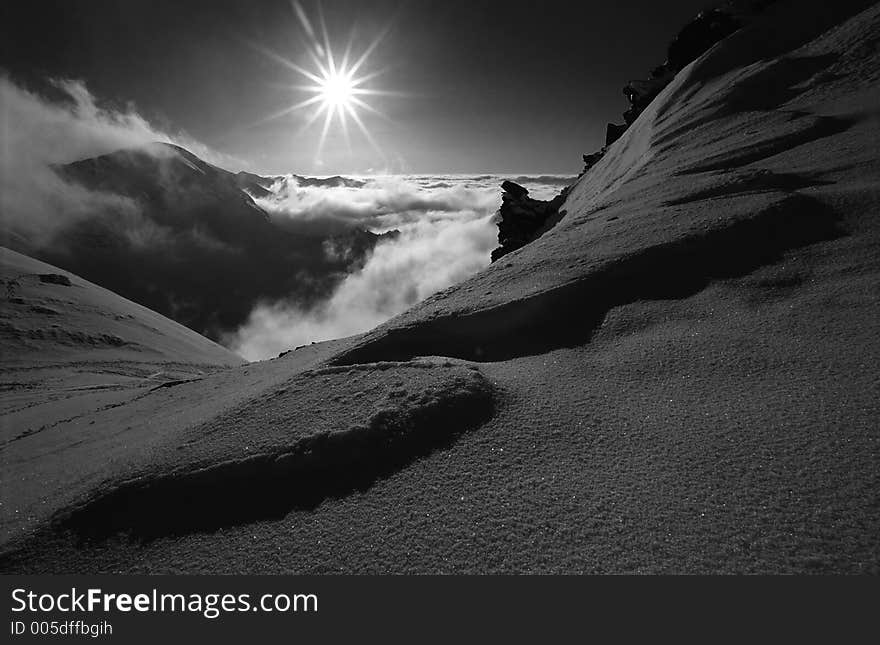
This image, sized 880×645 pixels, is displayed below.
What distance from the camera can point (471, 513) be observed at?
365 cm

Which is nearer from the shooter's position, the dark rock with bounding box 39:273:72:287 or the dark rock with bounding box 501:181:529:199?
the dark rock with bounding box 501:181:529:199

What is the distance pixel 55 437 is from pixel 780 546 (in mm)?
16159

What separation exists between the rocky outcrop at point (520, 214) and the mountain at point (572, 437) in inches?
1150

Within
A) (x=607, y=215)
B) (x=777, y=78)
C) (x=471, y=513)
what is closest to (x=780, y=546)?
(x=471, y=513)

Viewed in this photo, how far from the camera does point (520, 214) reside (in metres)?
40.5

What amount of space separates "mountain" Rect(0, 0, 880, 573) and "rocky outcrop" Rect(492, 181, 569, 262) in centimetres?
2920

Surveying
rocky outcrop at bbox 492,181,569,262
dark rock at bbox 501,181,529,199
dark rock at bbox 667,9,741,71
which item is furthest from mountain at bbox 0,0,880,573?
dark rock at bbox 667,9,741,71

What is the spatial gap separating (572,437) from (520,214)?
1523 inches

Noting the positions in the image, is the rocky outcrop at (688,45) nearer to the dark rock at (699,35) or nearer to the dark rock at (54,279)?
the dark rock at (699,35)

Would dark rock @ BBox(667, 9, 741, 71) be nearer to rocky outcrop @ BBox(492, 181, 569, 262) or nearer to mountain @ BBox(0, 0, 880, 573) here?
rocky outcrop @ BBox(492, 181, 569, 262)

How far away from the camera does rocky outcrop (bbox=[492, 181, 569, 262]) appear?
38188 millimetres

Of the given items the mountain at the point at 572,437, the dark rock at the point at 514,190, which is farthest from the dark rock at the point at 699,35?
the mountain at the point at 572,437

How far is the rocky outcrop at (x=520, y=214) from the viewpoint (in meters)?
38.2

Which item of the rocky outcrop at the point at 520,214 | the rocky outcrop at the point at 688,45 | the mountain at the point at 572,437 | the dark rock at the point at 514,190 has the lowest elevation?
the mountain at the point at 572,437
